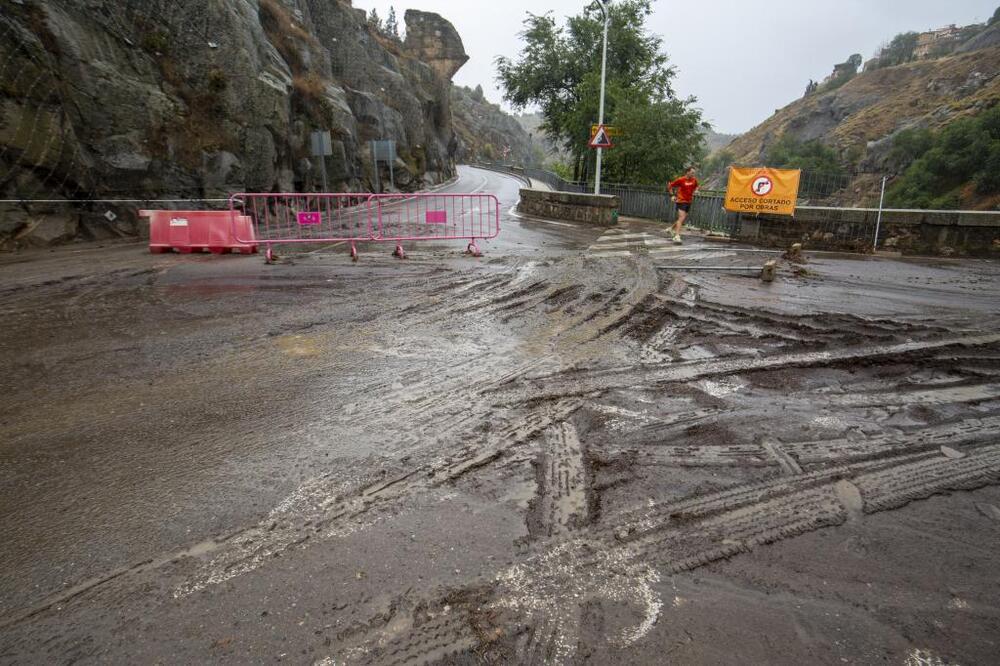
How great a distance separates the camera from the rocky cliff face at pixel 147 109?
34.2 feet

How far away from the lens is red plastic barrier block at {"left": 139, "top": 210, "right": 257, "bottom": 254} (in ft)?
34.7

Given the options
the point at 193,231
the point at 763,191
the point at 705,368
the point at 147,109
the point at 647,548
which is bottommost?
the point at 647,548

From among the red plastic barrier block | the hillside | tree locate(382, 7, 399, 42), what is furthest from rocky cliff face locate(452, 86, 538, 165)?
the red plastic barrier block

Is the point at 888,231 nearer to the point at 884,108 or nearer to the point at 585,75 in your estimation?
the point at 585,75

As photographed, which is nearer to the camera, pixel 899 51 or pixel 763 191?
pixel 763 191

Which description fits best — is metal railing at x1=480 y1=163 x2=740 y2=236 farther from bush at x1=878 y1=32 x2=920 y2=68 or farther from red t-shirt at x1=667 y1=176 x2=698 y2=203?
bush at x1=878 y1=32 x2=920 y2=68

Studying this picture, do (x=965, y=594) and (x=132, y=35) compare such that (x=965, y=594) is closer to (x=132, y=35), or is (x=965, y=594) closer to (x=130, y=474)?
(x=130, y=474)

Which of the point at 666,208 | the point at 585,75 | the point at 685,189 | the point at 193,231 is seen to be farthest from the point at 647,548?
the point at 585,75

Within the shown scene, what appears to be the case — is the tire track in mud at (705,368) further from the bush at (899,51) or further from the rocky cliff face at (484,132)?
the bush at (899,51)

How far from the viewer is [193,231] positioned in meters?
10.7

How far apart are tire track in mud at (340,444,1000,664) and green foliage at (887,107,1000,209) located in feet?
232

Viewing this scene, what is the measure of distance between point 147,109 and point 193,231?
15.9 feet

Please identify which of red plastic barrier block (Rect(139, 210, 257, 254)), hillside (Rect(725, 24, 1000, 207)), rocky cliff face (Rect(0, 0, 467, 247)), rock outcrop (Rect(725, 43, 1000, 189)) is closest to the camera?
rocky cliff face (Rect(0, 0, 467, 247))

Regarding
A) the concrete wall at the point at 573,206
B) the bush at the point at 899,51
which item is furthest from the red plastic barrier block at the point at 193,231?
the bush at the point at 899,51
